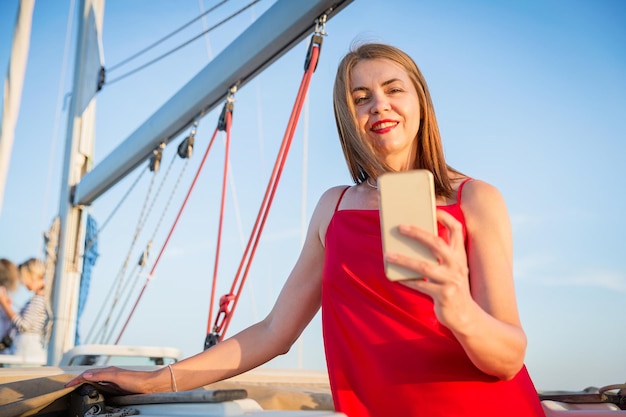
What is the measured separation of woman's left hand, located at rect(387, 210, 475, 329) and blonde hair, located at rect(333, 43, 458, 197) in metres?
0.51

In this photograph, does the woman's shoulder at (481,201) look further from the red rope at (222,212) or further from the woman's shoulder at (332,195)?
the red rope at (222,212)

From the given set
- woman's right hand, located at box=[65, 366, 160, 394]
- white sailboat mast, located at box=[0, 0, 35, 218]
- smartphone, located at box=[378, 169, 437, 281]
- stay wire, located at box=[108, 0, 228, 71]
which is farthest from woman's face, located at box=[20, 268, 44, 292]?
smartphone, located at box=[378, 169, 437, 281]

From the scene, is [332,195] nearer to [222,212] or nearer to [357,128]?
[357,128]

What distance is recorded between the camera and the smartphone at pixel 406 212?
0.70m

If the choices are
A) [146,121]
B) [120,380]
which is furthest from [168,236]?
[120,380]

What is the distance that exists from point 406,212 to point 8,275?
4.95 metres

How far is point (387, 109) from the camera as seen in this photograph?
1238mm

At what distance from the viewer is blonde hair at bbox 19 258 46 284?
510 cm

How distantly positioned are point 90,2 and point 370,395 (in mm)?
4855

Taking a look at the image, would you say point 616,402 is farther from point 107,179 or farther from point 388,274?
point 107,179

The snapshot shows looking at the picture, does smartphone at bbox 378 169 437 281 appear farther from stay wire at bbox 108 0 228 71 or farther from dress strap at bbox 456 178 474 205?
stay wire at bbox 108 0 228 71

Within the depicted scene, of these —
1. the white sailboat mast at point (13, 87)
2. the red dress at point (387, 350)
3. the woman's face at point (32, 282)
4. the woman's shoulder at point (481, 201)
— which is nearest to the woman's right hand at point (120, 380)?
the red dress at point (387, 350)

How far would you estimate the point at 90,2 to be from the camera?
16.6ft

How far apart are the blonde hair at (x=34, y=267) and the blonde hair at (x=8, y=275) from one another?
10 centimetres
